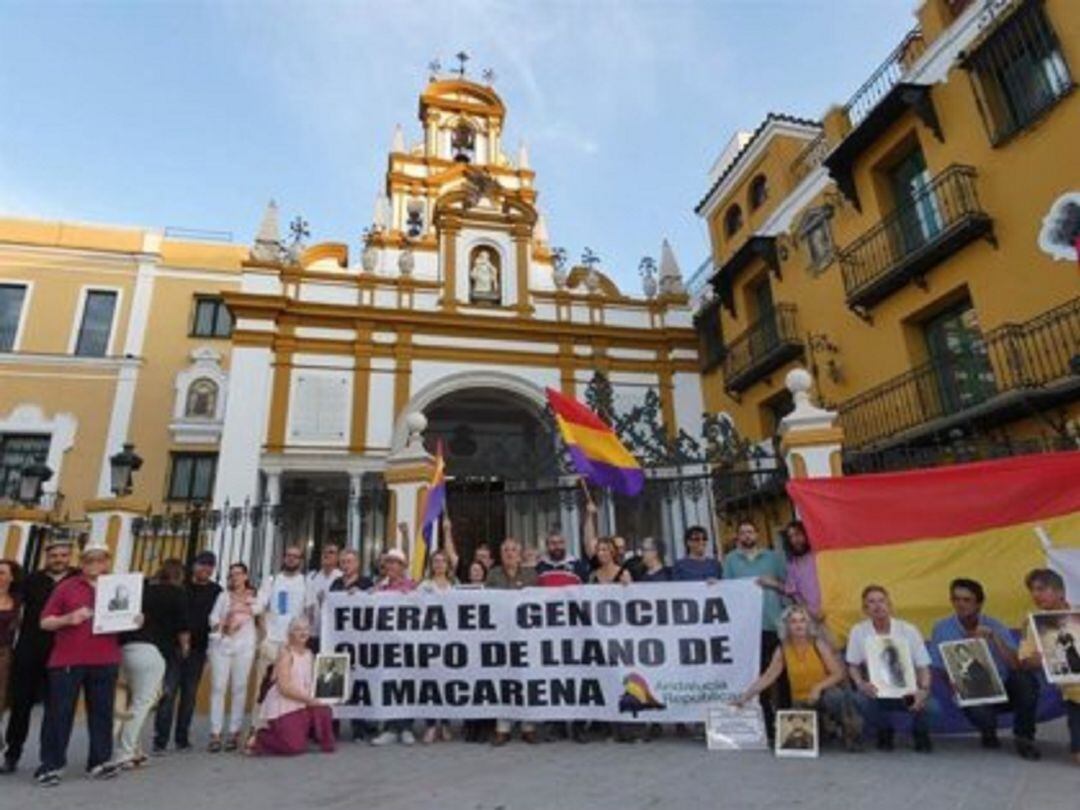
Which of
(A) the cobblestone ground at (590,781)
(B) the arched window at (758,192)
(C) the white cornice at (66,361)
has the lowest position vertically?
(A) the cobblestone ground at (590,781)

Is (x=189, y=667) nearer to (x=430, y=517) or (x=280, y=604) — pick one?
(x=280, y=604)

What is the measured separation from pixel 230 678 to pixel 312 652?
2.62 feet

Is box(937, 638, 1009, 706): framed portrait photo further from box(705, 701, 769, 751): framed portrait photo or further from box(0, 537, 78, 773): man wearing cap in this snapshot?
box(0, 537, 78, 773): man wearing cap

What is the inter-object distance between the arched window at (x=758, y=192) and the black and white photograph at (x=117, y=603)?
15.0 m

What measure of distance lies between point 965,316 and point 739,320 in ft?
19.2

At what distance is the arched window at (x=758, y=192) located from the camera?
16.2 meters

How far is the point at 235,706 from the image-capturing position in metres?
6.03

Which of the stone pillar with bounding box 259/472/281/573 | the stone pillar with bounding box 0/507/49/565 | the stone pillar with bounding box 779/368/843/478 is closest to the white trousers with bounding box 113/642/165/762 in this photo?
the stone pillar with bounding box 259/472/281/573

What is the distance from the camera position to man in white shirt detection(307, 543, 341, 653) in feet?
20.3

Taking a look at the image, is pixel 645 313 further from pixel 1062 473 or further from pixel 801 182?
pixel 1062 473

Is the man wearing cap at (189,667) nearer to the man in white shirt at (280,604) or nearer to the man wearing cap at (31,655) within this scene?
the man in white shirt at (280,604)

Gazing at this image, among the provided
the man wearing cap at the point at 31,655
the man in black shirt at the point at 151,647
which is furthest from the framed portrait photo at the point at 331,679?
the man wearing cap at the point at 31,655

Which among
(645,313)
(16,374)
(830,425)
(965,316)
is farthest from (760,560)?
(16,374)

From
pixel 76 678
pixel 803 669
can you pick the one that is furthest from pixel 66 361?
pixel 803 669
